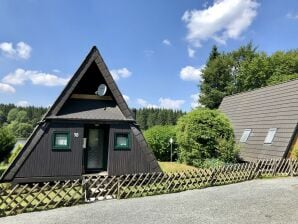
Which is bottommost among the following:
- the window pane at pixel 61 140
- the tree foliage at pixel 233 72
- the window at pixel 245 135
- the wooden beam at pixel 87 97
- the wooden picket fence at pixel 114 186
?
the wooden picket fence at pixel 114 186

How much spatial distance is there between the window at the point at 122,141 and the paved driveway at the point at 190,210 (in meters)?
3.69

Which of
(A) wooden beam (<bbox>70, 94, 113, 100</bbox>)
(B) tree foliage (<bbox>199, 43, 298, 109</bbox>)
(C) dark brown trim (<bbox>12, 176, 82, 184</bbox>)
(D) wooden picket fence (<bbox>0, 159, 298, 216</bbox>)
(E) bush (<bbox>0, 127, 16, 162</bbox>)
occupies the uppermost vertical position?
(B) tree foliage (<bbox>199, 43, 298, 109</bbox>)

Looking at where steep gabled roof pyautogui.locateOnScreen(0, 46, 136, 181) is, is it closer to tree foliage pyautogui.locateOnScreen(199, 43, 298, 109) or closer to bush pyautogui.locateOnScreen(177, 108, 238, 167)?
bush pyautogui.locateOnScreen(177, 108, 238, 167)

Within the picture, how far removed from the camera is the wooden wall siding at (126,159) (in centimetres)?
1479

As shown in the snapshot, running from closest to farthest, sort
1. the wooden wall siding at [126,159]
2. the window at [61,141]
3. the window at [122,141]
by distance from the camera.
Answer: the window at [61,141]
the wooden wall siding at [126,159]
the window at [122,141]

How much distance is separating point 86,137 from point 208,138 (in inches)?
355

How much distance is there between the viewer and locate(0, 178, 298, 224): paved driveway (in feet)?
29.4

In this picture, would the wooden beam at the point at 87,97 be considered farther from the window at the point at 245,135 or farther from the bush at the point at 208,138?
the window at the point at 245,135

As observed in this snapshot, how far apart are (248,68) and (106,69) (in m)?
40.7

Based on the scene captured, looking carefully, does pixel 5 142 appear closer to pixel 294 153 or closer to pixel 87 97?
pixel 87 97

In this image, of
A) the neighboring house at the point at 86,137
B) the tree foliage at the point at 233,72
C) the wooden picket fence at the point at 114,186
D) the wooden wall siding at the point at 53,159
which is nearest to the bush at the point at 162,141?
the wooden picket fence at the point at 114,186

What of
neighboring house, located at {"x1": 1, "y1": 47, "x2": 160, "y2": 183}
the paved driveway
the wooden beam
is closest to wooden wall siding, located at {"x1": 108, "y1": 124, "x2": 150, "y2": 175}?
neighboring house, located at {"x1": 1, "y1": 47, "x2": 160, "y2": 183}

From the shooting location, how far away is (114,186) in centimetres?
1220

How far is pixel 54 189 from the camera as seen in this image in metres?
10.7
